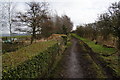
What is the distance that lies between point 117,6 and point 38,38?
13229mm

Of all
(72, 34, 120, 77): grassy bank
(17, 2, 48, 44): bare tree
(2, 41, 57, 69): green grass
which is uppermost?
(17, 2, 48, 44): bare tree

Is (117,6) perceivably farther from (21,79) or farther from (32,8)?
(21,79)

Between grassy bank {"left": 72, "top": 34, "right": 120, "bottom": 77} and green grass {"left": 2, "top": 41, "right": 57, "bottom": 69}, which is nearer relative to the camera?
green grass {"left": 2, "top": 41, "right": 57, "bottom": 69}

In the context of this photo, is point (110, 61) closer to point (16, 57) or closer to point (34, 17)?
point (16, 57)

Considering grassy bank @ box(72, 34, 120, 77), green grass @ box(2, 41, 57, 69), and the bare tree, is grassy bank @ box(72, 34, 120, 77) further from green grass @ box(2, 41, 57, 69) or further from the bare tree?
the bare tree

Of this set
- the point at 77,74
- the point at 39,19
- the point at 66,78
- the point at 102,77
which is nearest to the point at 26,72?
the point at 66,78

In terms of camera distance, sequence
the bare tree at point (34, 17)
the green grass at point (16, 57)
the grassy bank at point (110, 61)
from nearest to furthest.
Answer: the green grass at point (16, 57) → the grassy bank at point (110, 61) → the bare tree at point (34, 17)

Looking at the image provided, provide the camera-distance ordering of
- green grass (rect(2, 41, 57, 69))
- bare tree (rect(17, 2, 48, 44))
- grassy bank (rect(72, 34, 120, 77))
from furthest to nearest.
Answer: bare tree (rect(17, 2, 48, 44)), grassy bank (rect(72, 34, 120, 77)), green grass (rect(2, 41, 57, 69))

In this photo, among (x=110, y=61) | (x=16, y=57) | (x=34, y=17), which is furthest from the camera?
(x=34, y=17)

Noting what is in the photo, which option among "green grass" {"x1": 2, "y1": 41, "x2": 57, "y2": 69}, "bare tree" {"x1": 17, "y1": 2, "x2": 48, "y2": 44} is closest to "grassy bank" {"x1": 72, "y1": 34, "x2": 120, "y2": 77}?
"green grass" {"x1": 2, "y1": 41, "x2": 57, "y2": 69}

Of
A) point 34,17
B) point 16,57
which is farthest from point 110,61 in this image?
point 34,17

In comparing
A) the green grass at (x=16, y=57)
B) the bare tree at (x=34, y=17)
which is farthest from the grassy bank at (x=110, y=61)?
the bare tree at (x=34, y=17)

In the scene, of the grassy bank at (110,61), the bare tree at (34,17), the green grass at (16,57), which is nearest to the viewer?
the green grass at (16,57)

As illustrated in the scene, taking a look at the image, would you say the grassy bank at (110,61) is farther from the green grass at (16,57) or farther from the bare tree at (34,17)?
the bare tree at (34,17)
